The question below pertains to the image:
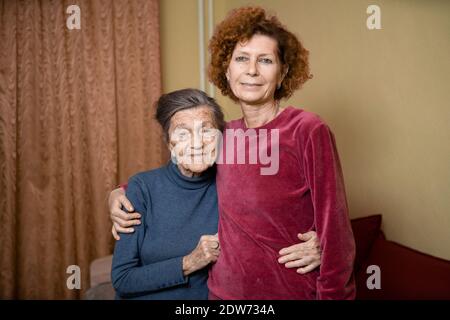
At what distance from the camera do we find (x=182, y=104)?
1122 millimetres

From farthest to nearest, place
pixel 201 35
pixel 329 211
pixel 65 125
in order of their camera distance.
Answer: pixel 201 35 < pixel 65 125 < pixel 329 211

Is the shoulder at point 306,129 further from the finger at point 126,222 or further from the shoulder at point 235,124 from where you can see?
the finger at point 126,222

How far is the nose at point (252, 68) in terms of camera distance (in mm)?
1020

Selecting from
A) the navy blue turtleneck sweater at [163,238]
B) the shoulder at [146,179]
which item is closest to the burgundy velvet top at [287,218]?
the navy blue turtleneck sweater at [163,238]

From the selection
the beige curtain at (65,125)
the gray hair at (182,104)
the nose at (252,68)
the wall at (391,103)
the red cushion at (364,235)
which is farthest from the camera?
the beige curtain at (65,125)

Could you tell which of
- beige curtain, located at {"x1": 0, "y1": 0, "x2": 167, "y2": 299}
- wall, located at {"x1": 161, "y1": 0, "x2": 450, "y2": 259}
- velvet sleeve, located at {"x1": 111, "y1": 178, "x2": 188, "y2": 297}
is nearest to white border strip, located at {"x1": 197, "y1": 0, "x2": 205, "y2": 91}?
beige curtain, located at {"x1": 0, "y1": 0, "x2": 167, "y2": 299}

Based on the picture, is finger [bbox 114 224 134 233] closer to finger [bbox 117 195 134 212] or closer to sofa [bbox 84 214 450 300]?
finger [bbox 117 195 134 212]

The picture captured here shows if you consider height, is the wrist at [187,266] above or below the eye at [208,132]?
below

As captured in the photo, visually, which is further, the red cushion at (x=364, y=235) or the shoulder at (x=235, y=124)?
the red cushion at (x=364, y=235)

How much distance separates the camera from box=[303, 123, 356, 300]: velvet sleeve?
858mm

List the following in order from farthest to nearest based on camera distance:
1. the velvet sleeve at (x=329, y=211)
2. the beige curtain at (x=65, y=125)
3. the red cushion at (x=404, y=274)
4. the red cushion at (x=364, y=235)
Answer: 1. the beige curtain at (x=65, y=125)
2. the red cushion at (x=364, y=235)
3. the red cushion at (x=404, y=274)
4. the velvet sleeve at (x=329, y=211)

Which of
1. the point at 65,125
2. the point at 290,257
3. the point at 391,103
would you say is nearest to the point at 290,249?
the point at 290,257

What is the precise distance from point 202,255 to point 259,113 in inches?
16.3

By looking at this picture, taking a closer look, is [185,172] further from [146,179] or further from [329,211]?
[329,211]
